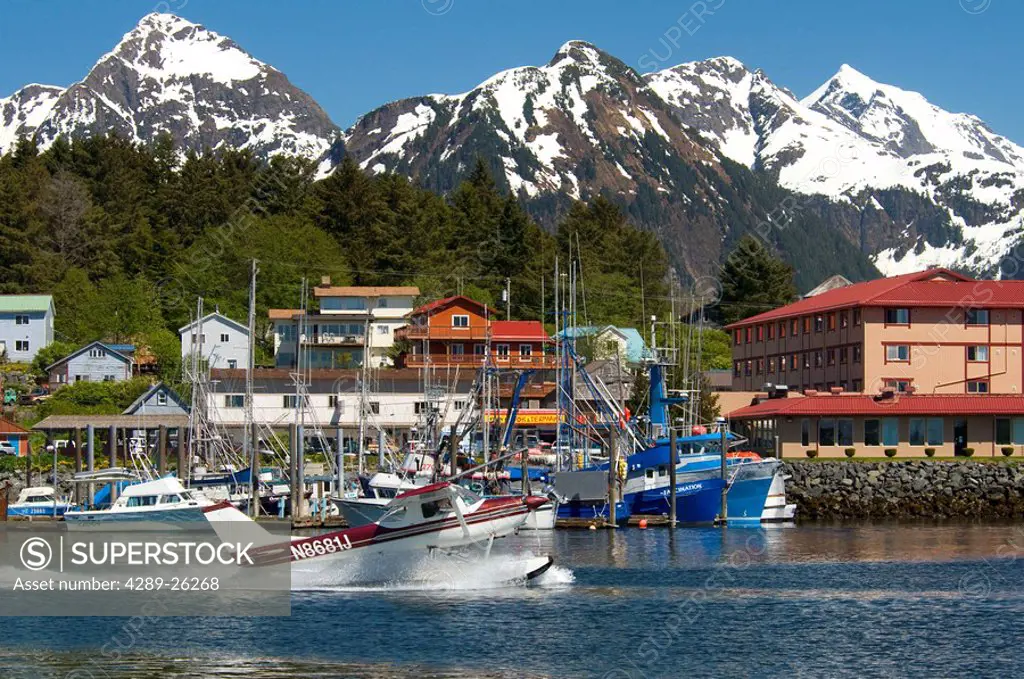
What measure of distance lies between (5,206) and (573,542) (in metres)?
91.8

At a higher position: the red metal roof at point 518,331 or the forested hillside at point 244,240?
the forested hillside at point 244,240

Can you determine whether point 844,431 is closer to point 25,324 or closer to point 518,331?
point 518,331

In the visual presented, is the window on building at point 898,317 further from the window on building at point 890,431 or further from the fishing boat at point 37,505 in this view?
the fishing boat at point 37,505

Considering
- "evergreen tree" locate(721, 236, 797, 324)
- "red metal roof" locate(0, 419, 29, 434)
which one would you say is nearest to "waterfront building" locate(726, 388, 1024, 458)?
"red metal roof" locate(0, 419, 29, 434)

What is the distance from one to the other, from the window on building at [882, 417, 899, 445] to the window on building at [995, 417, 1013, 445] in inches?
240

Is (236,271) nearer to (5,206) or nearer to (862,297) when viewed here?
(5,206)

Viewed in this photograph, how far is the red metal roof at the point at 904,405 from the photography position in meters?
92.8

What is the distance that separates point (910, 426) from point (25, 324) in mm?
78006

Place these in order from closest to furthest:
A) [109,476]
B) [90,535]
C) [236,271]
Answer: [90,535], [109,476], [236,271]

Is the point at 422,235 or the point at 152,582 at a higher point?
the point at 422,235

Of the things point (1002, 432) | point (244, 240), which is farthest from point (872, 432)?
point (244, 240)

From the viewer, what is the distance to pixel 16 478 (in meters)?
90.5

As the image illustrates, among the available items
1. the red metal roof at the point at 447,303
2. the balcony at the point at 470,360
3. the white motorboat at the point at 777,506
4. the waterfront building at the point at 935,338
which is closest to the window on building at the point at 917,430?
the waterfront building at the point at 935,338

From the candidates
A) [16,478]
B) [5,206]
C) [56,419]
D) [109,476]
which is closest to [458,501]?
[109,476]
